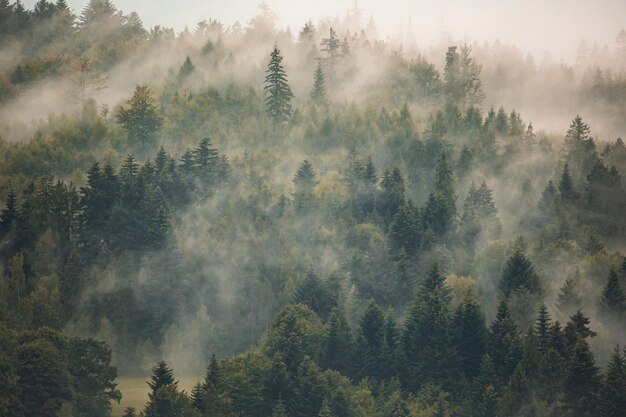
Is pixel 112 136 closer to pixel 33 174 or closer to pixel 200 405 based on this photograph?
pixel 33 174

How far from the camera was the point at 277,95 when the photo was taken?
186 m

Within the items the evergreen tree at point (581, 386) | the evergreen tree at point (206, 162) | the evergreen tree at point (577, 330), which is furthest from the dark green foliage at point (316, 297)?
the evergreen tree at point (206, 162)

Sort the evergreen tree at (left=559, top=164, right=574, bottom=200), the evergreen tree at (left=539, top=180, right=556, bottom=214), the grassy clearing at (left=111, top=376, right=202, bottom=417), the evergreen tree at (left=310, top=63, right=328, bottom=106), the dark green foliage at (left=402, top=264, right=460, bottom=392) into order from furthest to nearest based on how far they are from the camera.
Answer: the evergreen tree at (left=310, top=63, right=328, bottom=106)
the evergreen tree at (left=559, top=164, right=574, bottom=200)
the evergreen tree at (left=539, top=180, right=556, bottom=214)
the dark green foliage at (left=402, top=264, right=460, bottom=392)
the grassy clearing at (left=111, top=376, right=202, bottom=417)

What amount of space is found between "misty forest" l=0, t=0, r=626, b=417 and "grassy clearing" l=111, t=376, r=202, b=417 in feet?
0.99

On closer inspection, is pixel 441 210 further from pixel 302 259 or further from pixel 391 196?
pixel 302 259

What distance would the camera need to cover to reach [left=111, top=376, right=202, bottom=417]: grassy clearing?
12339 centimetres

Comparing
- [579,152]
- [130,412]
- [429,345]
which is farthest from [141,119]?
[130,412]

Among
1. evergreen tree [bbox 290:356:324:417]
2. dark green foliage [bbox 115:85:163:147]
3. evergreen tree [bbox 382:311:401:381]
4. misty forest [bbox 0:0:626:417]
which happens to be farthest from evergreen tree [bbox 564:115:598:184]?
evergreen tree [bbox 290:356:324:417]

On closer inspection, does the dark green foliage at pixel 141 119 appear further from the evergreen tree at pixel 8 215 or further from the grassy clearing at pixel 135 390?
the grassy clearing at pixel 135 390

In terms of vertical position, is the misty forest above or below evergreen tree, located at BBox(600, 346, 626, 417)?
above

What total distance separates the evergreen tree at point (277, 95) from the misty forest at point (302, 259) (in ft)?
1.55

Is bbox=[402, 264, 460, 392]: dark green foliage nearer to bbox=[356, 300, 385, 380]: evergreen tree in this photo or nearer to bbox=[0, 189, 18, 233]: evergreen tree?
bbox=[356, 300, 385, 380]: evergreen tree

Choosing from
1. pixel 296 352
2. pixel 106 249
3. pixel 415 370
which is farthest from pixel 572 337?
pixel 106 249

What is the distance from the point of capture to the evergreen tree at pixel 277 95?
606ft
